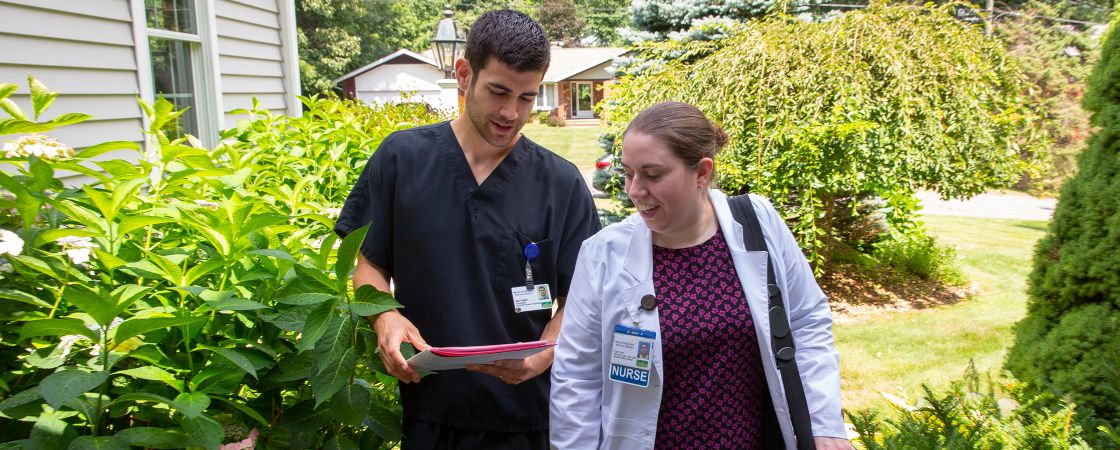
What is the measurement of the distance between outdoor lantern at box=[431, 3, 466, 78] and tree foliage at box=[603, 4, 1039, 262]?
173 inches

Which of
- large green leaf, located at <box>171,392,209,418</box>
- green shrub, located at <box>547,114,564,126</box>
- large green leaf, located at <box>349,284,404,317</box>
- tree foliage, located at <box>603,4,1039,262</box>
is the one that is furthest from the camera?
green shrub, located at <box>547,114,564,126</box>

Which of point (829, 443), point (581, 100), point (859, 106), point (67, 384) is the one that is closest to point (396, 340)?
point (67, 384)

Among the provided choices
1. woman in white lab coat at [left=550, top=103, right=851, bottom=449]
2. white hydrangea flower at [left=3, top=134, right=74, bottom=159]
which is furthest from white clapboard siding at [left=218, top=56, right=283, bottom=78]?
woman in white lab coat at [left=550, top=103, right=851, bottom=449]

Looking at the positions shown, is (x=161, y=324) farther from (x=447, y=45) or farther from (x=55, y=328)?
(x=447, y=45)

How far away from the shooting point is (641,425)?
5.99ft

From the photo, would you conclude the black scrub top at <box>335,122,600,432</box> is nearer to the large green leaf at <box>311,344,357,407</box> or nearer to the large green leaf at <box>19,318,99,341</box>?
the large green leaf at <box>311,344,357,407</box>

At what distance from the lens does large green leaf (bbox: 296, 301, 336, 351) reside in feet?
5.44

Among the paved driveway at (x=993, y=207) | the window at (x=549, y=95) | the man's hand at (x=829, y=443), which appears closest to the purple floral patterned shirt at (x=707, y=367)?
the man's hand at (x=829, y=443)

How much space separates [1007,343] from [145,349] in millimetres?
6258

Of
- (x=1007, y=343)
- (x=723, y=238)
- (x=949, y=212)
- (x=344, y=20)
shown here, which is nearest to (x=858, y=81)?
(x=1007, y=343)

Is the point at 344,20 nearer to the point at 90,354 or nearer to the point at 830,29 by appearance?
the point at 830,29

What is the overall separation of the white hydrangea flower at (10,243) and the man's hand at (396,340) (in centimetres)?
74

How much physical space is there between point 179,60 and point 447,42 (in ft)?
16.2

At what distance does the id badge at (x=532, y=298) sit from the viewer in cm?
195
